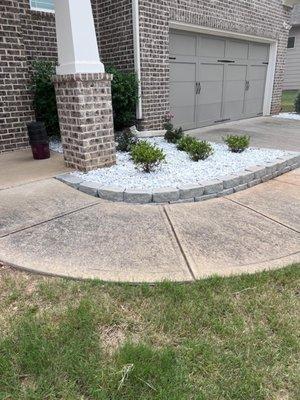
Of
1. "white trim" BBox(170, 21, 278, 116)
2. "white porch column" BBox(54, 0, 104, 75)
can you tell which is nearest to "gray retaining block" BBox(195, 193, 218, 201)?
"white porch column" BBox(54, 0, 104, 75)

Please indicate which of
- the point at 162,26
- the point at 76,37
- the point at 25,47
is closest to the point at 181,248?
the point at 76,37

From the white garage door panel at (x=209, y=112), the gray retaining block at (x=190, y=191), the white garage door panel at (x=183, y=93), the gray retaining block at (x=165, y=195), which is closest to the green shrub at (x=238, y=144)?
the gray retaining block at (x=190, y=191)

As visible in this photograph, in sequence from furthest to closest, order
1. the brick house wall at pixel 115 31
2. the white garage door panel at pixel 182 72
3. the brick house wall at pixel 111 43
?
1. the white garage door panel at pixel 182 72
2. the brick house wall at pixel 115 31
3. the brick house wall at pixel 111 43

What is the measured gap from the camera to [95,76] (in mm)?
4656

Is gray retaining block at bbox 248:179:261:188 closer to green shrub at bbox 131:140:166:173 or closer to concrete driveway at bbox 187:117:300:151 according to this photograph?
green shrub at bbox 131:140:166:173

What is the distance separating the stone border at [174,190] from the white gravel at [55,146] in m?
1.74

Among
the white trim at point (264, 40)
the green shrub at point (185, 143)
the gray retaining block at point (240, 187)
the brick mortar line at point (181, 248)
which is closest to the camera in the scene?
the brick mortar line at point (181, 248)

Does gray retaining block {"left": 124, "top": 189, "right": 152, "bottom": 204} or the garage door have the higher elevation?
the garage door

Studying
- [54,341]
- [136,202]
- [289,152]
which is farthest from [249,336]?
[289,152]

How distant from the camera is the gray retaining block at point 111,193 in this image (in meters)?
4.18

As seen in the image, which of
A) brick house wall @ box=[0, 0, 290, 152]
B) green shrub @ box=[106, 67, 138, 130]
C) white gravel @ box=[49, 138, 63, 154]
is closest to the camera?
brick house wall @ box=[0, 0, 290, 152]

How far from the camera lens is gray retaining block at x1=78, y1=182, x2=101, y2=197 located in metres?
4.32

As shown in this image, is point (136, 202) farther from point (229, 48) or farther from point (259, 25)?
point (259, 25)

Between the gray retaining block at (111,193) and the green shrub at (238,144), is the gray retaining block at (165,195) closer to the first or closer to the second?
the gray retaining block at (111,193)
